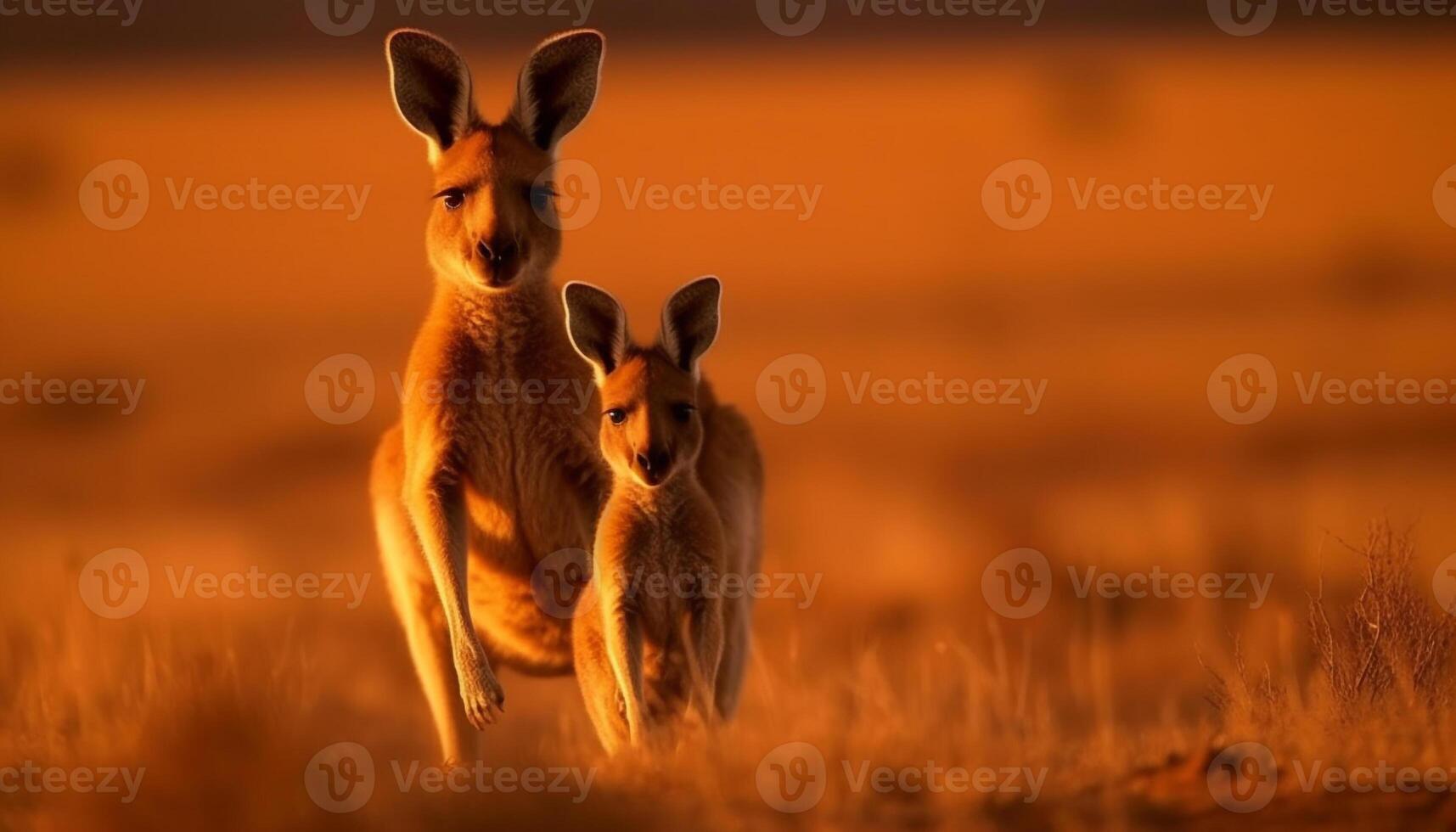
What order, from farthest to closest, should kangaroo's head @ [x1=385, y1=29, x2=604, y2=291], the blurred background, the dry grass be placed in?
the blurred background, kangaroo's head @ [x1=385, y1=29, x2=604, y2=291], the dry grass

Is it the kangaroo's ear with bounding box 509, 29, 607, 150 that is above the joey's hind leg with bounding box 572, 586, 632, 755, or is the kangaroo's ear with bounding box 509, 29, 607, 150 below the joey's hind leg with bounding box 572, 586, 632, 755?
above

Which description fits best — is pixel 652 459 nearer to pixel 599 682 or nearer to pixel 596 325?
pixel 596 325

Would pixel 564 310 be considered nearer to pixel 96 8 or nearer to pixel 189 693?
pixel 189 693

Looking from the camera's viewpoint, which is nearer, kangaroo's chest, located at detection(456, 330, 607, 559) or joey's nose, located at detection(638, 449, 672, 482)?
joey's nose, located at detection(638, 449, 672, 482)

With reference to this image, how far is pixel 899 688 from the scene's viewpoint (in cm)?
971

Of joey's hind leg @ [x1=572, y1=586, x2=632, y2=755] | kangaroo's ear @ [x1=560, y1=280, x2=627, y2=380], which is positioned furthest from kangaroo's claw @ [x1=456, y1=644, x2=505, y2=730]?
kangaroo's ear @ [x1=560, y1=280, x2=627, y2=380]

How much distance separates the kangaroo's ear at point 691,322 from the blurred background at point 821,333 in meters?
1.23

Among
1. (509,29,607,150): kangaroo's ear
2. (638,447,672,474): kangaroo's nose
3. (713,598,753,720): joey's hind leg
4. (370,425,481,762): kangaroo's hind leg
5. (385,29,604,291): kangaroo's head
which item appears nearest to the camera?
(638,447,672,474): kangaroo's nose

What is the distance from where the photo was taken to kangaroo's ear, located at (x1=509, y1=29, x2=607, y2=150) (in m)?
7.36

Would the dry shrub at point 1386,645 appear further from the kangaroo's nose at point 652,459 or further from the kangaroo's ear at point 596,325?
the kangaroo's ear at point 596,325

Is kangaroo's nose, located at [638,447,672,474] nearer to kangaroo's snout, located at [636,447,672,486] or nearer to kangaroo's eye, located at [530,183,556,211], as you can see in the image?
kangaroo's snout, located at [636,447,672,486]

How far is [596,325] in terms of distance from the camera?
23.1ft

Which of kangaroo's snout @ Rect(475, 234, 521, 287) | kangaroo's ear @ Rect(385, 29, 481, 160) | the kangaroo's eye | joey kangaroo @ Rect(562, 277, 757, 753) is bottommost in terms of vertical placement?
joey kangaroo @ Rect(562, 277, 757, 753)

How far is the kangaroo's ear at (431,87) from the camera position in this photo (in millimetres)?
7320
